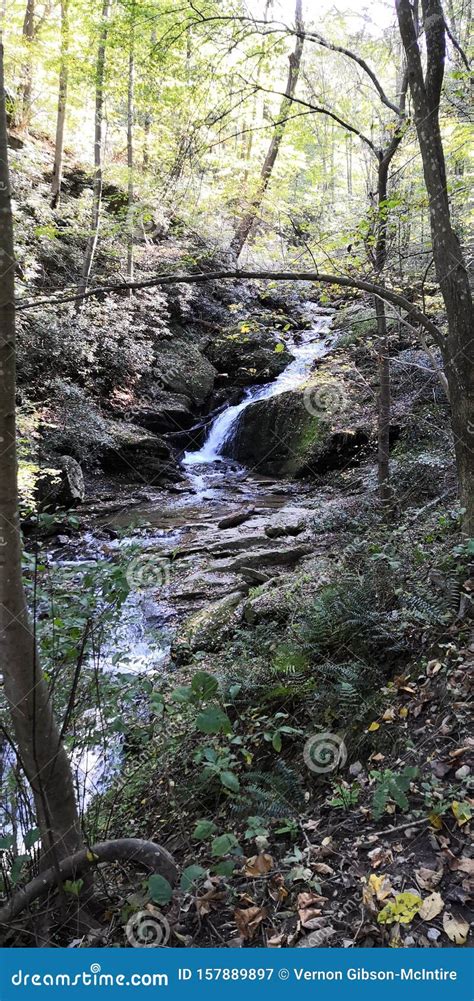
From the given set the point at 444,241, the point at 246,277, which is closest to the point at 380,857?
the point at 246,277

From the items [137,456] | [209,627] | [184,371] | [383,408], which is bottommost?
[209,627]

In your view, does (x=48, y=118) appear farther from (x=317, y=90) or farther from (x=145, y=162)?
(x=317, y=90)

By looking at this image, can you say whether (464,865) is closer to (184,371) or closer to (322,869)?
(322,869)

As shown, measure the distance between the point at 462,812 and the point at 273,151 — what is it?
1351cm

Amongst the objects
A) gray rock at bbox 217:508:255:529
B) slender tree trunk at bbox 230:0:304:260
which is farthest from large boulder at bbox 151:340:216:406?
gray rock at bbox 217:508:255:529

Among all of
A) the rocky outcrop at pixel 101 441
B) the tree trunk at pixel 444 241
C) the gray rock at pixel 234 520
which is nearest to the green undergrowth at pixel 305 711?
the tree trunk at pixel 444 241

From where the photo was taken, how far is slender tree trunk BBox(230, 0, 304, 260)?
5.69 m

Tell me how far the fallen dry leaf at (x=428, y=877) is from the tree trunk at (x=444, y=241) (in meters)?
2.55

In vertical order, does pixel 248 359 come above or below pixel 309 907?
above

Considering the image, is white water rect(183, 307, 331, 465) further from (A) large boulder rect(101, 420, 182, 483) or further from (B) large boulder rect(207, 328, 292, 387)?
(A) large boulder rect(101, 420, 182, 483)

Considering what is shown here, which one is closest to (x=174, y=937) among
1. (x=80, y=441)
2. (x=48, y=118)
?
(x=80, y=441)

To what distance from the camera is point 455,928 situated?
1895 mm

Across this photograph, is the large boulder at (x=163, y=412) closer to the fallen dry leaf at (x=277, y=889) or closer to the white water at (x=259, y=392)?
the white water at (x=259, y=392)

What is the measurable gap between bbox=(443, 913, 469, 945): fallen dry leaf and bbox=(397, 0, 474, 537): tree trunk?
273 centimetres
